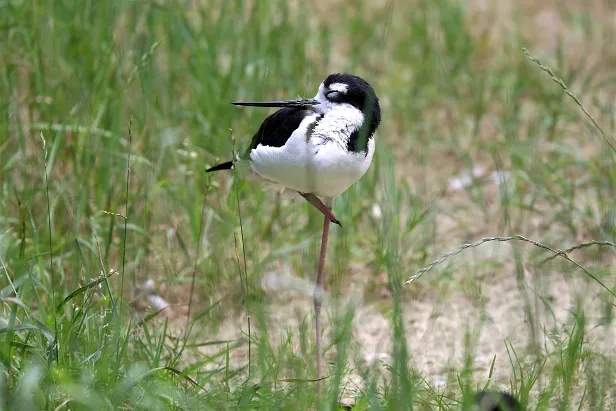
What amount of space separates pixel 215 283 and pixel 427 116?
1.81 metres

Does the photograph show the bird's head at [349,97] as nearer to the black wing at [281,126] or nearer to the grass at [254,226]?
the black wing at [281,126]

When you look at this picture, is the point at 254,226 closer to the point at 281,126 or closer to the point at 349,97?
the point at 281,126

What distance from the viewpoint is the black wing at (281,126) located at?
2.40 m

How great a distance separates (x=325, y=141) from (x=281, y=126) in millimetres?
227

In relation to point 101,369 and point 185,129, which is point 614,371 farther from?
point 185,129

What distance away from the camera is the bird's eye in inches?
92.4

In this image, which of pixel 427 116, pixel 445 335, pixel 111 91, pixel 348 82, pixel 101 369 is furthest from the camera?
pixel 427 116

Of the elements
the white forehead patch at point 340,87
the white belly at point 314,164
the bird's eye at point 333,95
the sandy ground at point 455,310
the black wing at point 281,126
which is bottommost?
the sandy ground at point 455,310

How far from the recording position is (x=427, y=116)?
4441 mm

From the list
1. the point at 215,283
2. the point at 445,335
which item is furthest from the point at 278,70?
the point at 445,335

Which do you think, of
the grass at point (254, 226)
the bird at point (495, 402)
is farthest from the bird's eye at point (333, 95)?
the bird at point (495, 402)

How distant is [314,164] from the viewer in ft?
7.41

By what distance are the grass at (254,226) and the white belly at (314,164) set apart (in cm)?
18

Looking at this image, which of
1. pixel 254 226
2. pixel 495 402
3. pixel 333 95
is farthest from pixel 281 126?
pixel 254 226
